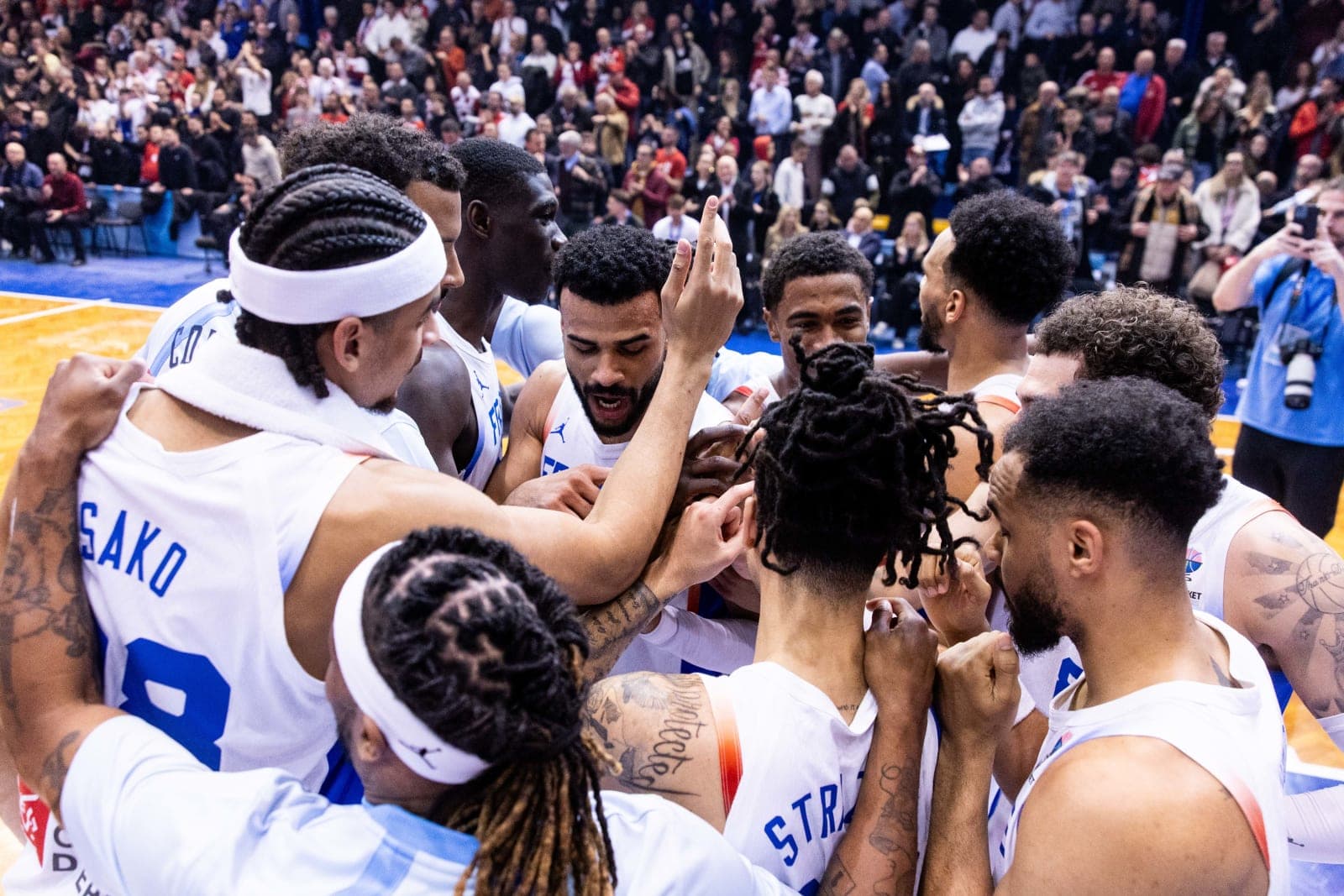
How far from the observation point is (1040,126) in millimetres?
13500

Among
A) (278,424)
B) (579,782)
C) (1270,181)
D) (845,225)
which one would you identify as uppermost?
(278,424)

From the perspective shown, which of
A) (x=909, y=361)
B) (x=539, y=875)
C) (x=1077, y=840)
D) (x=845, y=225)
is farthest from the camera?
(x=845, y=225)

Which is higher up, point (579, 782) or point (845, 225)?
point (579, 782)

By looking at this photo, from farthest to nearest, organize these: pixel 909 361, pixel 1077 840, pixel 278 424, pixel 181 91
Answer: pixel 181 91, pixel 909 361, pixel 278 424, pixel 1077 840

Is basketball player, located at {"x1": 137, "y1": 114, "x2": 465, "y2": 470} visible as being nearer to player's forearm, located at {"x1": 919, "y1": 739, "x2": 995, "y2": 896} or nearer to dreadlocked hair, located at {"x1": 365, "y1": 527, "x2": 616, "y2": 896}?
dreadlocked hair, located at {"x1": 365, "y1": 527, "x2": 616, "y2": 896}

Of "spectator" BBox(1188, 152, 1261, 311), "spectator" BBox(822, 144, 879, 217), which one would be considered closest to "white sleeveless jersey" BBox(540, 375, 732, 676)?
"spectator" BBox(1188, 152, 1261, 311)

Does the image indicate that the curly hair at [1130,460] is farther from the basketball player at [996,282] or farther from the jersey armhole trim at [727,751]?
the basketball player at [996,282]

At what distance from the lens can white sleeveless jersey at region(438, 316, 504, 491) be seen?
12.3 feet

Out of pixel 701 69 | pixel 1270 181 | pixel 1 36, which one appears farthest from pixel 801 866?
pixel 1 36

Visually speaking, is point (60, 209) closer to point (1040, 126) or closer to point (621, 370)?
point (1040, 126)

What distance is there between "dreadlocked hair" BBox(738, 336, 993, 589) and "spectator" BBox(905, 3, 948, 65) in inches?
576

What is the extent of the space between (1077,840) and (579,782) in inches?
35.4

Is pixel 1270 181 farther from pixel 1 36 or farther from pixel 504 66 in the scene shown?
pixel 1 36

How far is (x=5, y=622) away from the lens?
6.05ft
